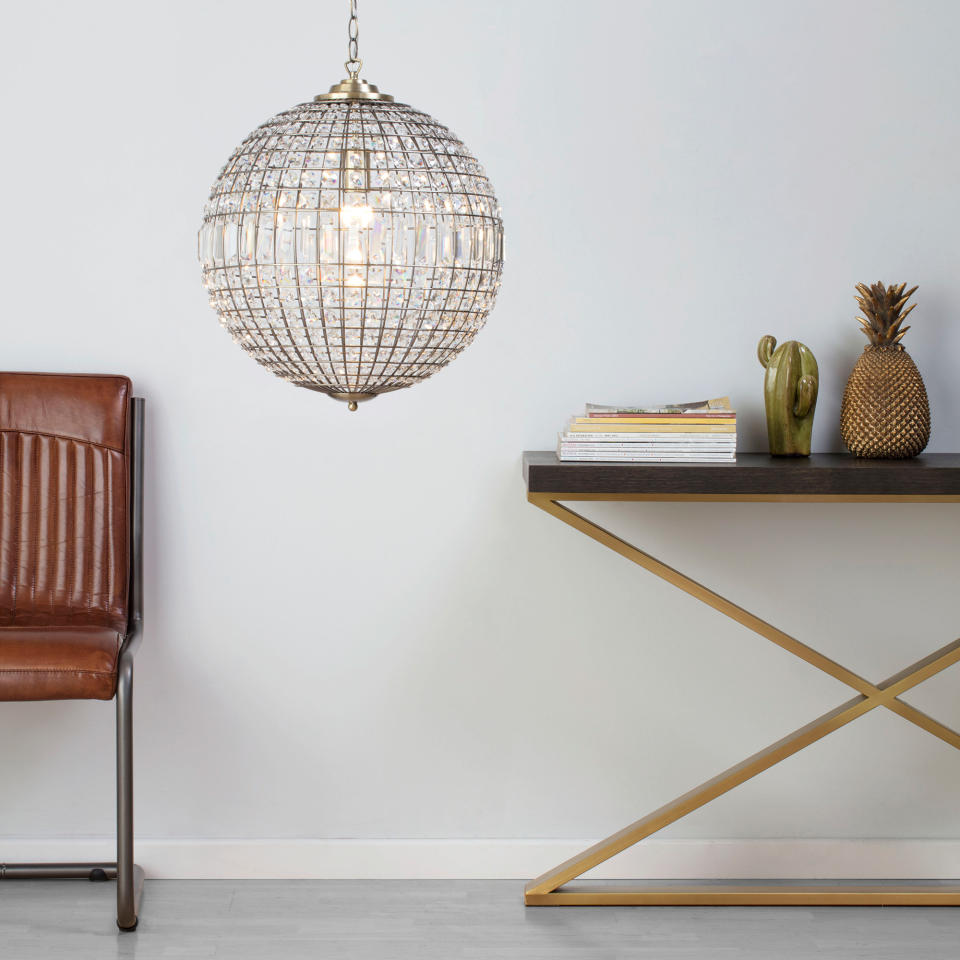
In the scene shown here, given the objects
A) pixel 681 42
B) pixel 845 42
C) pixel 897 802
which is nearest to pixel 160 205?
pixel 681 42

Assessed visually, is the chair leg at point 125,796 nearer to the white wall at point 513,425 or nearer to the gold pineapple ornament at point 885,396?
the white wall at point 513,425

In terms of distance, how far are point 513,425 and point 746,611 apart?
0.60m

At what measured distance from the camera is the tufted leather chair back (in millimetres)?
2150

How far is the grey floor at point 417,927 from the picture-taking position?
2018 millimetres

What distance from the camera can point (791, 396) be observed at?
2.07 metres

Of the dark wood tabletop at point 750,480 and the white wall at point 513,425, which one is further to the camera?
the white wall at point 513,425

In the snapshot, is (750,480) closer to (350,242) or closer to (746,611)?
(746,611)

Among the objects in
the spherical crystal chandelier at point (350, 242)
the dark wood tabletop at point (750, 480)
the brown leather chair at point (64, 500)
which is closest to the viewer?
the spherical crystal chandelier at point (350, 242)

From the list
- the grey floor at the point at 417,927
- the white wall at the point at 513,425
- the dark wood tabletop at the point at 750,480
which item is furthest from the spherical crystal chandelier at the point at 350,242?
the grey floor at the point at 417,927

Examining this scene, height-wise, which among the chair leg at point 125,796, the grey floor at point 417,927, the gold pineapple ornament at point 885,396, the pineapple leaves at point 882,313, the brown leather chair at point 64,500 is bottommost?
the grey floor at point 417,927

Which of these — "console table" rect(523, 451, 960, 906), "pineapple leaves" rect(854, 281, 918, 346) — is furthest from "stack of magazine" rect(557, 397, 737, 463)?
"pineapple leaves" rect(854, 281, 918, 346)

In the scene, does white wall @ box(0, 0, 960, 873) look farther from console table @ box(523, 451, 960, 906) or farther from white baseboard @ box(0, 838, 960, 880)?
console table @ box(523, 451, 960, 906)

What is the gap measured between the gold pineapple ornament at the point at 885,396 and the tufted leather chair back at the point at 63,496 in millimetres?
1413

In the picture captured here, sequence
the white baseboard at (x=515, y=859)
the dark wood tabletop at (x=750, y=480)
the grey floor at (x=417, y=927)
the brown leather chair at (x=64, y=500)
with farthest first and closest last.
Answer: the white baseboard at (x=515, y=859)
the brown leather chair at (x=64, y=500)
the grey floor at (x=417, y=927)
the dark wood tabletop at (x=750, y=480)
